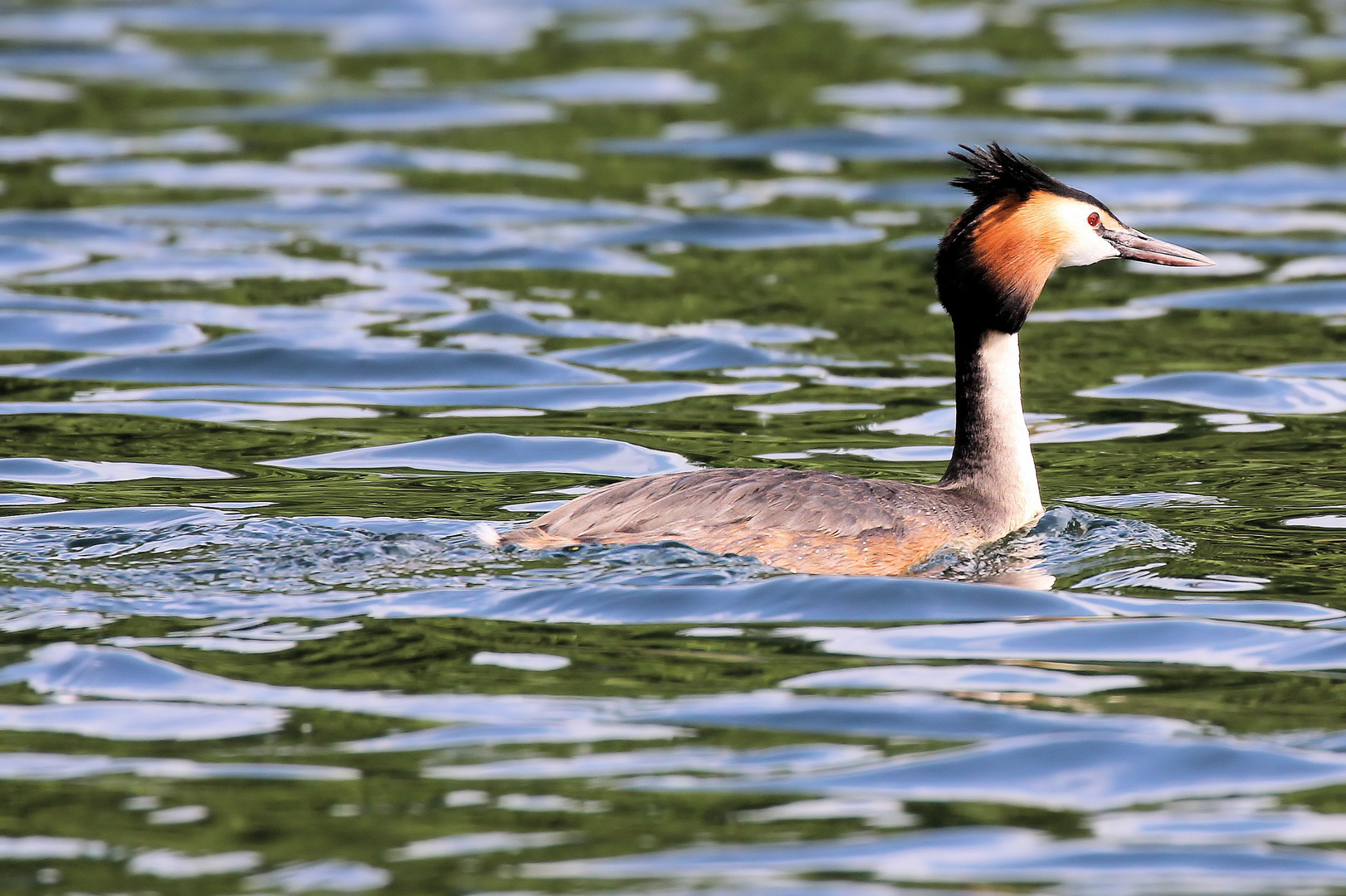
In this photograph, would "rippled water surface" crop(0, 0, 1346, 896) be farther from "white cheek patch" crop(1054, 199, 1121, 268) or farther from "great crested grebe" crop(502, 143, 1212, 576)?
"white cheek patch" crop(1054, 199, 1121, 268)

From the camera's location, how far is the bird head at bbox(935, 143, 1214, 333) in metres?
9.18

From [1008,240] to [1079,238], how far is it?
454mm

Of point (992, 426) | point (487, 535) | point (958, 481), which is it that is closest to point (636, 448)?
point (958, 481)

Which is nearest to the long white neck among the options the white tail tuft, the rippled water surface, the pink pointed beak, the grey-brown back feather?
the rippled water surface

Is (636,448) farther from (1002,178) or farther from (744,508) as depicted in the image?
(1002,178)

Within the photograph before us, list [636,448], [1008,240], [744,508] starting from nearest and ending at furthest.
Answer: [744,508], [1008,240], [636,448]

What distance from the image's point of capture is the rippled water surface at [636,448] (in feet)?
19.9

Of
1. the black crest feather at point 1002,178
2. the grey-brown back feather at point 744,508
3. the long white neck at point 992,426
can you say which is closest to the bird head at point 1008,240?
the black crest feather at point 1002,178

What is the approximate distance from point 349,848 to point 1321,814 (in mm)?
2903

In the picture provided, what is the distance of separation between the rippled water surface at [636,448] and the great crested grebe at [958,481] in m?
0.17

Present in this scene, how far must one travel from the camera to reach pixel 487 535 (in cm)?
862

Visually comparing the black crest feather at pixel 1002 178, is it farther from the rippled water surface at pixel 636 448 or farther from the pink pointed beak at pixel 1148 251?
the rippled water surface at pixel 636 448

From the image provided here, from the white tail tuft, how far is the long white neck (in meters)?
2.15

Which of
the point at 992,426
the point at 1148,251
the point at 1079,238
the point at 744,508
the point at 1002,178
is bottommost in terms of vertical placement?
the point at 744,508
